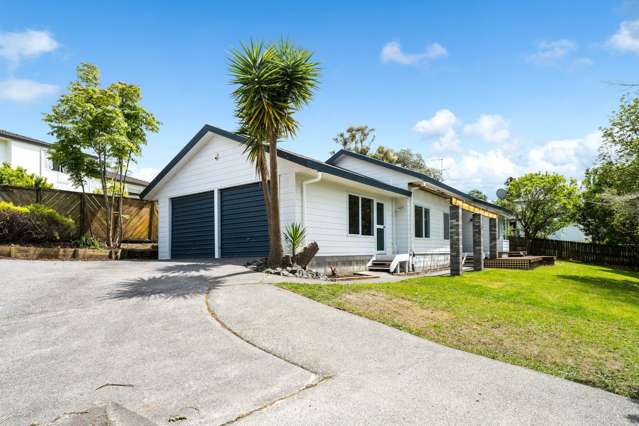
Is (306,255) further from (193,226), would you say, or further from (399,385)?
(399,385)

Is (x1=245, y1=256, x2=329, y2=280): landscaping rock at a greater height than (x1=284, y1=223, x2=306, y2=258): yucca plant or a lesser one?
lesser

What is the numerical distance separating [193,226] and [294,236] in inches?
211

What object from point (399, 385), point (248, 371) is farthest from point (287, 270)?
point (399, 385)

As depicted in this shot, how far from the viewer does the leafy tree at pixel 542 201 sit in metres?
26.8

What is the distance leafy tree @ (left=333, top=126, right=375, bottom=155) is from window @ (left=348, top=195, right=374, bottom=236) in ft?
84.4

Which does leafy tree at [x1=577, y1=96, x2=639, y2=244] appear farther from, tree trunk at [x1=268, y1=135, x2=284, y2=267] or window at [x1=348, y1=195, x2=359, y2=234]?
tree trunk at [x1=268, y1=135, x2=284, y2=267]

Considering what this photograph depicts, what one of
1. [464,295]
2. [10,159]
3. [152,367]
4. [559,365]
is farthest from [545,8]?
[10,159]

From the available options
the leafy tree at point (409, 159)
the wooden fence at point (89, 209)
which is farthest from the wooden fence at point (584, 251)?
the wooden fence at point (89, 209)

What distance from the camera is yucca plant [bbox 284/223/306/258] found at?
34.0ft

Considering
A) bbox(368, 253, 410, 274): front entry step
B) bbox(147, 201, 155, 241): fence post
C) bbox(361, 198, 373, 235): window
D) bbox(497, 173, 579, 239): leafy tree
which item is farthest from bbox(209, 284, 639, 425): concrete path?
bbox(497, 173, 579, 239): leafy tree

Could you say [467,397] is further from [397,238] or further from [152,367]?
[397,238]

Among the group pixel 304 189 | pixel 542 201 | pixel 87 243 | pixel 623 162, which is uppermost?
pixel 623 162

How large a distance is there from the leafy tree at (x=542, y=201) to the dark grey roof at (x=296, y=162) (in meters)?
16.8

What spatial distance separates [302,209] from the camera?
11055 mm
